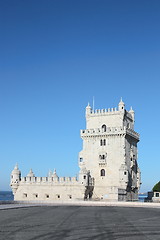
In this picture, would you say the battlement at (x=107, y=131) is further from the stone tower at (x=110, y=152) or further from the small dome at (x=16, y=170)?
the small dome at (x=16, y=170)

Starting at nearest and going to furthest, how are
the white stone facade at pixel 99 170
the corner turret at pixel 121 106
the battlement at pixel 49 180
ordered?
the white stone facade at pixel 99 170
the battlement at pixel 49 180
the corner turret at pixel 121 106

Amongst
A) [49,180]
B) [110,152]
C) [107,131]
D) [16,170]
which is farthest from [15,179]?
[107,131]

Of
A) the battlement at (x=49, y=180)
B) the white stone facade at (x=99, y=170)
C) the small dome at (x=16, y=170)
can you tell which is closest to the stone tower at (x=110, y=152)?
the white stone facade at (x=99, y=170)

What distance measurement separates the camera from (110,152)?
65.8 m

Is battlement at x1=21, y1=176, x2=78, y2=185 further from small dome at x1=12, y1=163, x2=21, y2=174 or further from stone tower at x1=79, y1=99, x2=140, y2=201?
stone tower at x1=79, y1=99, x2=140, y2=201

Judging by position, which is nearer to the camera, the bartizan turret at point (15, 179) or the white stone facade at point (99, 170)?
the white stone facade at point (99, 170)

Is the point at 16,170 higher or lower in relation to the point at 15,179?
higher

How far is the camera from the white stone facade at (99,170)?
2516 inches

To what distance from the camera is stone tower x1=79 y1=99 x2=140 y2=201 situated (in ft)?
211

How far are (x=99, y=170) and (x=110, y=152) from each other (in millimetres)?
3808

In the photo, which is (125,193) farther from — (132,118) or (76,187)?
(132,118)

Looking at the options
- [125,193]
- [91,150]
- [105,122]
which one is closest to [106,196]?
[125,193]

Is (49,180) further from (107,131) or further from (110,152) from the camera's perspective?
(107,131)

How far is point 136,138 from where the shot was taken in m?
71.7
